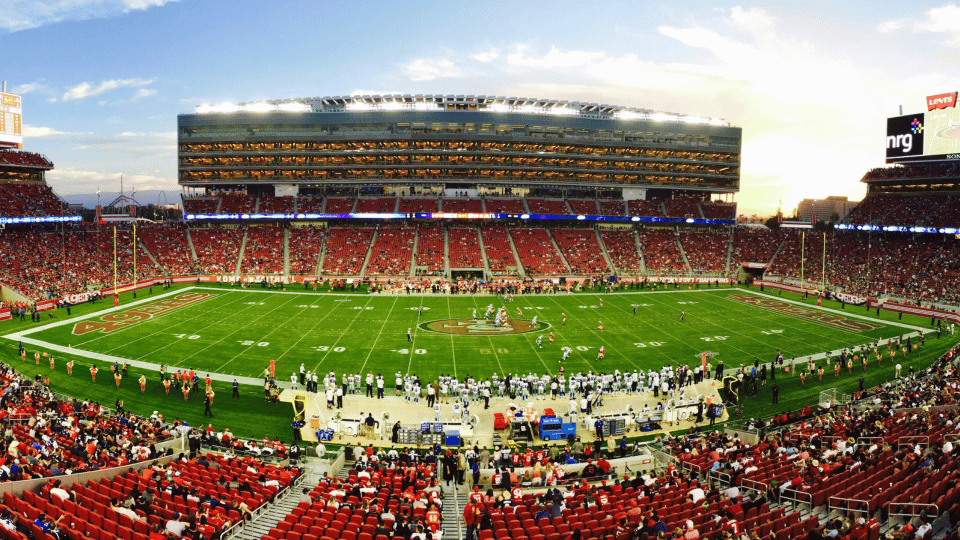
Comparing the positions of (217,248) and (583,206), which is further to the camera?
(583,206)

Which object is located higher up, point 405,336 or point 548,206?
point 548,206

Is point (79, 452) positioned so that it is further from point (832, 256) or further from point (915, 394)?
point (832, 256)

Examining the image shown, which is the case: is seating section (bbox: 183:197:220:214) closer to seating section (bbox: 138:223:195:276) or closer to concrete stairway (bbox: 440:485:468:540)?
seating section (bbox: 138:223:195:276)

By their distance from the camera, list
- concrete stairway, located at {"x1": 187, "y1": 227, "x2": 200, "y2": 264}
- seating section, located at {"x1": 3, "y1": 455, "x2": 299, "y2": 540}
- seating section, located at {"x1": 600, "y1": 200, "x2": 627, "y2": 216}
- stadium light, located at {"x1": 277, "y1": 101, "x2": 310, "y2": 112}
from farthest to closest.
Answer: seating section, located at {"x1": 600, "y1": 200, "x2": 627, "y2": 216} → stadium light, located at {"x1": 277, "y1": 101, "x2": 310, "y2": 112} → concrete stairway, located at {"x1": 187, "y1": 227, "x2": 200, "y2": 264} → seating section, located at {"x1": 3, "y1": 455, "x2": 299, "y2": 540}

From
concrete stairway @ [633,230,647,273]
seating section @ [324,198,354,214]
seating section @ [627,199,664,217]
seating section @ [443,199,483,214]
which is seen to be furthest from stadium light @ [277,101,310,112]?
Answer: concrete stairway @ [633,230,647,273]

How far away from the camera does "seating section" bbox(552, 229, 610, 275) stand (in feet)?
222

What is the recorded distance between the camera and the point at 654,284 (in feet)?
204

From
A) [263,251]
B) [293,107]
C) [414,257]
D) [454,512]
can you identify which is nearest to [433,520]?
[454,512]

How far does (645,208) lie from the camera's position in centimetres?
8319

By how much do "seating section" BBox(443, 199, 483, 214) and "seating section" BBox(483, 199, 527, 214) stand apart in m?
1.17

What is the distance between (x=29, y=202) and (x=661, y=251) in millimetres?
71096

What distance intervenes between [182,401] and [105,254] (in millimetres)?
42428

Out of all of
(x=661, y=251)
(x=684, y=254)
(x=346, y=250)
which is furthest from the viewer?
(x=661, y=251)

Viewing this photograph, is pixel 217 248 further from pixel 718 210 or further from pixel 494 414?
pixel 718 210
